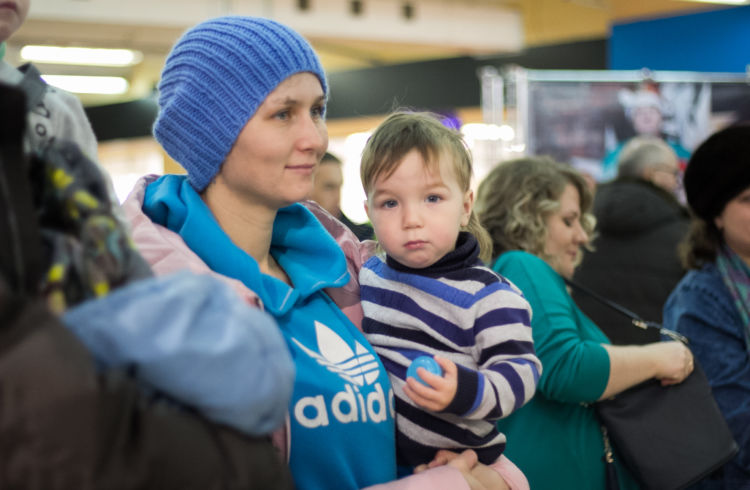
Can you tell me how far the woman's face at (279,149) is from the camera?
1506 mm

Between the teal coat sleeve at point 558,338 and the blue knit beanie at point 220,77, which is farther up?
the blue knit beanie at point 220,77

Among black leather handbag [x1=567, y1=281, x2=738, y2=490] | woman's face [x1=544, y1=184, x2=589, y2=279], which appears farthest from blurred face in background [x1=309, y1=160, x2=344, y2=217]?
black leather handbag [x1=567, y1=281, x2=738, y2=490]

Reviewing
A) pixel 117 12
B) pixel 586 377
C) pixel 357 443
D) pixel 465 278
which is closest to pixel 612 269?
pixel 586 377

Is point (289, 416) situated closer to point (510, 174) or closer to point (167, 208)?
point (167, 208)

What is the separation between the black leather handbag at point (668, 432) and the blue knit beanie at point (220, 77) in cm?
136

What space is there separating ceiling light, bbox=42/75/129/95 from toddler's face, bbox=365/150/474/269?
11.8 m

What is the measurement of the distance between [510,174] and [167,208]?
4.83 feet

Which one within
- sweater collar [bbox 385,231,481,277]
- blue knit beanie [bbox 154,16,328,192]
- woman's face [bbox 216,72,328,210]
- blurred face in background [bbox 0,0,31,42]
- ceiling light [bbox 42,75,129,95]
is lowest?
ceiling light [bbox 42,75,129,95]

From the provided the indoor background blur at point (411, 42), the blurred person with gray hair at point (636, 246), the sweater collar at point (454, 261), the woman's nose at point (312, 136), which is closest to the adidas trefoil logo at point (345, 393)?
the sweater collar at point (454, 261)

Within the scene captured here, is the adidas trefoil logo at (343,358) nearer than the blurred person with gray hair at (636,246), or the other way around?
the adidas trefoil logo at (343,358)

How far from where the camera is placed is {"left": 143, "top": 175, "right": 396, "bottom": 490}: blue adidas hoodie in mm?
1440

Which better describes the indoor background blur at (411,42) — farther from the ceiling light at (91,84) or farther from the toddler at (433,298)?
the toddler at (433,298)

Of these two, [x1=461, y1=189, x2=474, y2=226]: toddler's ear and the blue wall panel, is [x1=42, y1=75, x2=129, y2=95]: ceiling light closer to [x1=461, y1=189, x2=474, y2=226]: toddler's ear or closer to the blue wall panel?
the blue wall panel

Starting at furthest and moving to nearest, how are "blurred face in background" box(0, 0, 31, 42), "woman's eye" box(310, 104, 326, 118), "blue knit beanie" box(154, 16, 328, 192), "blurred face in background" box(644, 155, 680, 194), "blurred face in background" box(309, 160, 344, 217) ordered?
"blurred face in background" box(644, 155, 680, 194) → "blurred face in background" box(309, 160, 344, 217) → "woman's eye" box(310, 104, 326, 118) → "blue knit beanie" box(154, 16, 328, 192) → "blurred face in background" box(0, 0, 31, 42)
